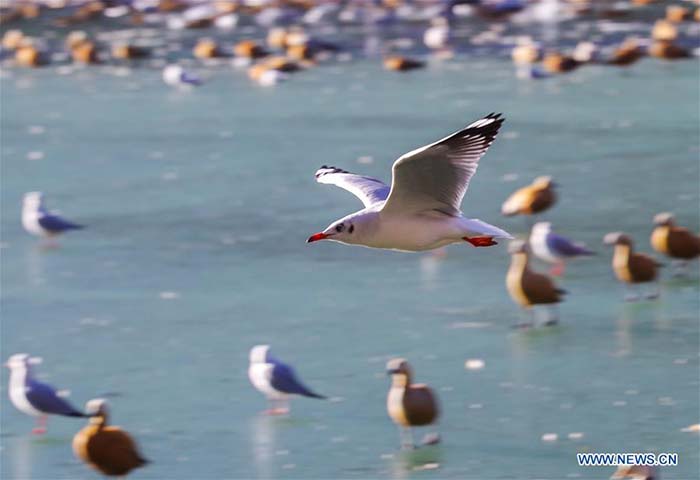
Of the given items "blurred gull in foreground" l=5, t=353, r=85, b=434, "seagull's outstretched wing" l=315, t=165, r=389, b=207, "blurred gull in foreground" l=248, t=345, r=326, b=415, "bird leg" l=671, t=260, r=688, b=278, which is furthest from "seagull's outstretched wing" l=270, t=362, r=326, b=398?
"bird leg" l=671, t=260, r=688, b=278

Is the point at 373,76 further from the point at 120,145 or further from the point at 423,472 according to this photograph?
the point at 423,472

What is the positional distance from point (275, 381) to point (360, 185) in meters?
2.68

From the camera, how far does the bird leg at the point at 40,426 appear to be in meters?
9.52

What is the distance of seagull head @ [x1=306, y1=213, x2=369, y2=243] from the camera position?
6004 millimetres

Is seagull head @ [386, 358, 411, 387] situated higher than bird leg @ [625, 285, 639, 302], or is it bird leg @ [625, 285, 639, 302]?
seagull head @ [386, 358, 411, 387]

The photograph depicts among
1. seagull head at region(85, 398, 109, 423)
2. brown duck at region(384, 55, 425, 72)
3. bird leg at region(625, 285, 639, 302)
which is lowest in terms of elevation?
brown duck at region(384, 55, 425, 72)

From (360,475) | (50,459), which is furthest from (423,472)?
(50,459)

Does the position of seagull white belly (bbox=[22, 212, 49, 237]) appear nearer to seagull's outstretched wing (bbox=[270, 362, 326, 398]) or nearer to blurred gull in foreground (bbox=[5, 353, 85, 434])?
blurred gull in foreground (bbox=[5, 353, 85, 434])

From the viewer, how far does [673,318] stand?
10977mm

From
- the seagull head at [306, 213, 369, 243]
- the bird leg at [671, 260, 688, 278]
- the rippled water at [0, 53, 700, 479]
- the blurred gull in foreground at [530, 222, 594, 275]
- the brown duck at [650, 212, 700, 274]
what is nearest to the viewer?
the seagull head at [306, 213, 369, 243]

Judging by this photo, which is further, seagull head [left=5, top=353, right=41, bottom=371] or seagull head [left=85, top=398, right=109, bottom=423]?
seagull head [left=5, top=353, right=41, bottom=371]

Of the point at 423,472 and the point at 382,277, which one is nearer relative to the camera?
the point at 423,472

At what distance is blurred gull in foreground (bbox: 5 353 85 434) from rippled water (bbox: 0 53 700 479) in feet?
0.48

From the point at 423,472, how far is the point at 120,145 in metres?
9.34
